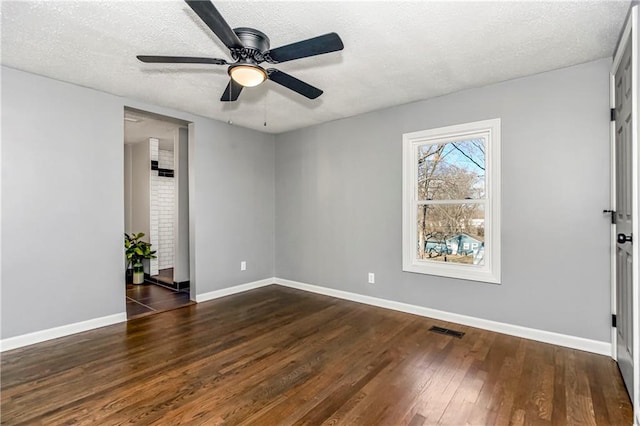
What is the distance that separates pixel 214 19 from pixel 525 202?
3.00 meters

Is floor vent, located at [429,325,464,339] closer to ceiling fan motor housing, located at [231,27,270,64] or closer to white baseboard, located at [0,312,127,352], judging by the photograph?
ceiling fan motor housing, located at [231,27,270,64]

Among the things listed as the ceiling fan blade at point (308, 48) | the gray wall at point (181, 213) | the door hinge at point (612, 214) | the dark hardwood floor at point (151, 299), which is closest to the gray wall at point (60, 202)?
the dark hardwood floor at point (151, 299)

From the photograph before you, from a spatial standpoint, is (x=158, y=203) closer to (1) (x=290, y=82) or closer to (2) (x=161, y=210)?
(2) (x=161, y=210)

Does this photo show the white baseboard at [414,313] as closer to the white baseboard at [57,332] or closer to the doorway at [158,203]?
the white baseboard at [57,332]

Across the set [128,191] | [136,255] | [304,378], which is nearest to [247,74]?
[304,378]

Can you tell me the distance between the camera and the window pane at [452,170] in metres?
3.40

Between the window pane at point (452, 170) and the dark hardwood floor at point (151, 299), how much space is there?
340cm

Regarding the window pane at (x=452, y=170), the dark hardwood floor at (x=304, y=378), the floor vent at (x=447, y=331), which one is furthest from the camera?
the window pane at (x=452, y=170)

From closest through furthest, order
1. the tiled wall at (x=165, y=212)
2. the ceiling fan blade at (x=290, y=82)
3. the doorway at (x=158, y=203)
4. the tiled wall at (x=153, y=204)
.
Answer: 1. the ceiling fan blade at (x=290, y=82)
2. the doorway at (x=158, y=203)
3. the tiled wall at (x=153, y=204)
4. the tiled wall at (x=165, y=212)

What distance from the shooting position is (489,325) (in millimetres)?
3227

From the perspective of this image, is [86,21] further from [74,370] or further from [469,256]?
[469,256]

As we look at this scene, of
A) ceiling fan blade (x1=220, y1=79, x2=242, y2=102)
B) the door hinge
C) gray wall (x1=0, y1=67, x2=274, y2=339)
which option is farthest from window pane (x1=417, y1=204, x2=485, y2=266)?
gray wall (x1=0, y1=67, x2=274, y2=339)

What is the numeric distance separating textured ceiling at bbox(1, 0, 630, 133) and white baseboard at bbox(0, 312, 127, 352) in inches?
94.7

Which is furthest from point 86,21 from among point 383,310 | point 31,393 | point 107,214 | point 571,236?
point 571,236
